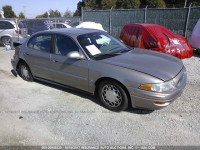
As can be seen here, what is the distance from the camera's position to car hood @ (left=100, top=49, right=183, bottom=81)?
308 cm

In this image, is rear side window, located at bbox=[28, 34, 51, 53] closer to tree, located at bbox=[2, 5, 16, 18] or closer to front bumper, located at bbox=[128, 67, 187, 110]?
front bumper, located at bbox=[128, 67, 187, 110]

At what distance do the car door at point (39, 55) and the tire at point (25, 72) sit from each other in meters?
0.27

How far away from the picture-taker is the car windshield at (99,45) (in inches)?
146

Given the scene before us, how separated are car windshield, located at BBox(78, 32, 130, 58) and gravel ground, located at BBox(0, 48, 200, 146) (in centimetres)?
108

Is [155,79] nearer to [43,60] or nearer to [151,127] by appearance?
[151,127]

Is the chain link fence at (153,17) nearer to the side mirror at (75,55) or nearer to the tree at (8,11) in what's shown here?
the side mirror at (75,55)

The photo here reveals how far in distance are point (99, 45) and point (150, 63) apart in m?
1.18

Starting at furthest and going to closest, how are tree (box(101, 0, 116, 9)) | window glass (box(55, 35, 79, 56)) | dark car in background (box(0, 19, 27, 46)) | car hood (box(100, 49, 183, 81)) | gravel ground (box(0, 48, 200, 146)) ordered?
tree (box(101, 0, 116, 9)) → dark car in background (box(0, 19, 27, 46)) → window glass (box(55, 35, 79, 56)) → car hood (box(100, 49, 183, 81)) → gravel ground (box(0, 48, 200, 146))

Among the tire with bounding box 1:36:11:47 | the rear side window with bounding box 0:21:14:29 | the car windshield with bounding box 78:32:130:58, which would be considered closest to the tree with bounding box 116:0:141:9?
the rear side window with bounding box 0:21:14:29

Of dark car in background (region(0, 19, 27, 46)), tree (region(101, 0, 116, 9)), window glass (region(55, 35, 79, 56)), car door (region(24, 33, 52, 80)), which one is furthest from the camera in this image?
tree (region(101, 0, 116, 9))

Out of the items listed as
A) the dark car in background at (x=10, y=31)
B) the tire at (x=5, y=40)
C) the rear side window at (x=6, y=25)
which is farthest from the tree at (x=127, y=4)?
the tire at (x=5, y=40)

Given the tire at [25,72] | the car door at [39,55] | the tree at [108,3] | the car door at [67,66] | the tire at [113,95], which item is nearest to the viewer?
the tire at [113,95]

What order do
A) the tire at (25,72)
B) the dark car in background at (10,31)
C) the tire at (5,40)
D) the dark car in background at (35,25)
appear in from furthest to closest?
the dark car in background at (35,25), the tire at (5,40), the dark car in background at (10,31), the tire at (25,72)

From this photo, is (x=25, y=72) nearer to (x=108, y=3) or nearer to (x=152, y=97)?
(x=152, y=97)
